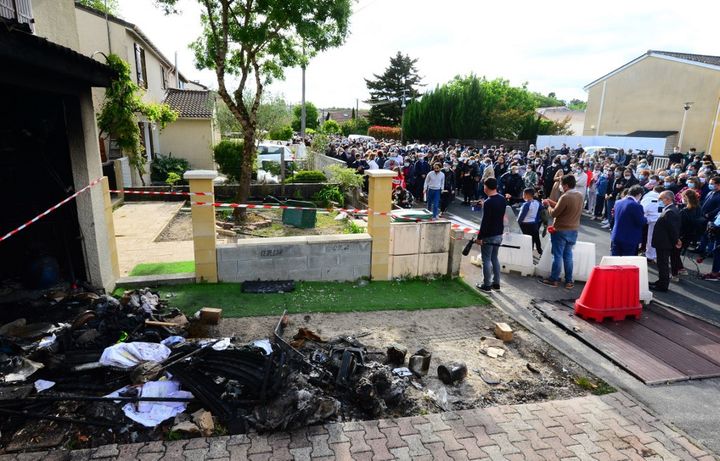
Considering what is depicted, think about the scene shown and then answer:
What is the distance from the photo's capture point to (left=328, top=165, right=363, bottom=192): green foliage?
13953 millimetres

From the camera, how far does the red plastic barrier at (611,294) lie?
645 centimetres

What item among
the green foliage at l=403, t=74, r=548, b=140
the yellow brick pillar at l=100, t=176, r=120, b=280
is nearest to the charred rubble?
the yellow brick pillar at l=100, t=176, r=120, b=280

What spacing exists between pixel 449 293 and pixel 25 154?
634 cm

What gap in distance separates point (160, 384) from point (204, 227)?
3059 mm

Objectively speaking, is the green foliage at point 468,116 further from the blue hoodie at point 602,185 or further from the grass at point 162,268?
the grass at point 162,268

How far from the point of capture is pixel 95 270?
20.7ft

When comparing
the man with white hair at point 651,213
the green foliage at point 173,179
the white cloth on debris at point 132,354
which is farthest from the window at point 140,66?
the man with white hair at point 651,213

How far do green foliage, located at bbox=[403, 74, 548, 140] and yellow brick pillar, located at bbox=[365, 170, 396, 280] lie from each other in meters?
31.7

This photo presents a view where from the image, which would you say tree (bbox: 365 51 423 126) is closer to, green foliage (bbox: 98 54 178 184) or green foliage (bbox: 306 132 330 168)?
green foliage (bbox: 306 132 330 168)

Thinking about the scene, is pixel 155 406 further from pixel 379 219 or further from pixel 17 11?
pixel 17 11

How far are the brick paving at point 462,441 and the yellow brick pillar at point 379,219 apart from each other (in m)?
3.65

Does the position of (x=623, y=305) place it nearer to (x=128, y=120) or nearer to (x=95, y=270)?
(x=95, y=270)

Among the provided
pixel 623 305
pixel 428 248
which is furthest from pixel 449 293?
pixel 623 305

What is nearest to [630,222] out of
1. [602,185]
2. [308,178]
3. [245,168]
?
[602,185]
